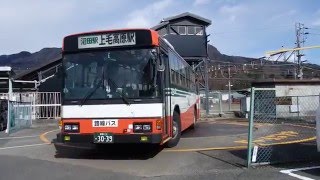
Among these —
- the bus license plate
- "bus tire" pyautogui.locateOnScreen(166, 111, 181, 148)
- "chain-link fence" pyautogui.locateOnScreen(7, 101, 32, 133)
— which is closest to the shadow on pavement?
"bus tire" pyautogui.locateOnScreen(166, 111, 181, 148)

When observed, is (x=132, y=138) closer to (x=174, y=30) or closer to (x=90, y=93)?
(x=90, y=93)

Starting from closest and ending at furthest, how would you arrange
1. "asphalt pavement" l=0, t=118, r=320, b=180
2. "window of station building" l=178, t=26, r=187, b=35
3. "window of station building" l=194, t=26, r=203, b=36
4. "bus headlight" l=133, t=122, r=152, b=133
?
"asphalt pavement" l=0, t=118, r=320, b=180, "bus headlight" l=133, t=122, r=152, b=133, "window of station building" l=178, t=26, r=187, b=35, "window of station building" l=194, t=26, r=203, b=36

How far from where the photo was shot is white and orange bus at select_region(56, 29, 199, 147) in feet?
34.7

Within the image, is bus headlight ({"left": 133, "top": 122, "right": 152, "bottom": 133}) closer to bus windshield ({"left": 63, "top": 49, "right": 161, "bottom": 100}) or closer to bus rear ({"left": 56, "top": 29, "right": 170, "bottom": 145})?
bus rear ({"left": 56, "top": 29, "right": 170, "bottom": 145})

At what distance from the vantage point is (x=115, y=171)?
31.7 ft

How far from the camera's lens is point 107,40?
436 inches

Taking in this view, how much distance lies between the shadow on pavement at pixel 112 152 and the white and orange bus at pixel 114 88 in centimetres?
113

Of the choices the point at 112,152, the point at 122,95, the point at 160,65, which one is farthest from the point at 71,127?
the point at 160,65

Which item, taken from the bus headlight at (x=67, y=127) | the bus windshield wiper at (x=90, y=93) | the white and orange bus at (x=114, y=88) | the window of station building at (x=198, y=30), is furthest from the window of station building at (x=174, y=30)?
the bus headlight at (x=67, y=127)

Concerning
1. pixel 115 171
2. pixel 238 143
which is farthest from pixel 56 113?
pixel 115 171

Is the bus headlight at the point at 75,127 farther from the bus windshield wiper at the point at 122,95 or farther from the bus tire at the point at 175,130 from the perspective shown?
the bus tire at the point at 175,130

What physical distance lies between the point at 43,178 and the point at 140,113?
8.95 feet

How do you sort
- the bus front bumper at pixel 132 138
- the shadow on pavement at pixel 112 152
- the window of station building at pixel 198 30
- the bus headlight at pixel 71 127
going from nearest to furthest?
the bus front bumper at pixel 132 138 < the bus headlight at pixel 71 127 < the shadow on pavement at pixel 112 152 < the window of station building at pixel 198 30

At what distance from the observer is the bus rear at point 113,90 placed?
10.6 meters
